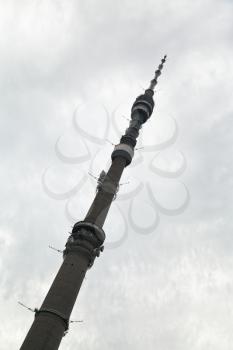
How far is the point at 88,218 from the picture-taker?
54.0 metres

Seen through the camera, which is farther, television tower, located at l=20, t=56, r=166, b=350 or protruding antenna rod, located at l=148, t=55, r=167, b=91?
protruding antenna rod, located at l=148, t=55, r=167, b=91

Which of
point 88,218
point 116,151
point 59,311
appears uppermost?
point 116,151

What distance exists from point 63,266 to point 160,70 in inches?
2127

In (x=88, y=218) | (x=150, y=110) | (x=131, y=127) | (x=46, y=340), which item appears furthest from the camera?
(x=150, y=110)

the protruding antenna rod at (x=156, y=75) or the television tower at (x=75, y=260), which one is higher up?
the protruding antenna rod at (x=156, y=75)

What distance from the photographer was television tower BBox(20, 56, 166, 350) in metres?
41.0

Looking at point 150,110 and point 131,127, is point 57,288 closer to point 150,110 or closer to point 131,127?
point 131,127

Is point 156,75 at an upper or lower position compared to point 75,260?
upper

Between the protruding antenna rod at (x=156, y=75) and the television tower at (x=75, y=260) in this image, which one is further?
the protruding antenna rod at (x=156, y=75)

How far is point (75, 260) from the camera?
47250 millimetres

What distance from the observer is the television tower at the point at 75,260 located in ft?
134

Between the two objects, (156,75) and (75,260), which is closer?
(75,260)

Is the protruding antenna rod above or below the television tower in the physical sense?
above

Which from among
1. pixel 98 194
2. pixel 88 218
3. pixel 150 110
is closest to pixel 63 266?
pixel 88 218
